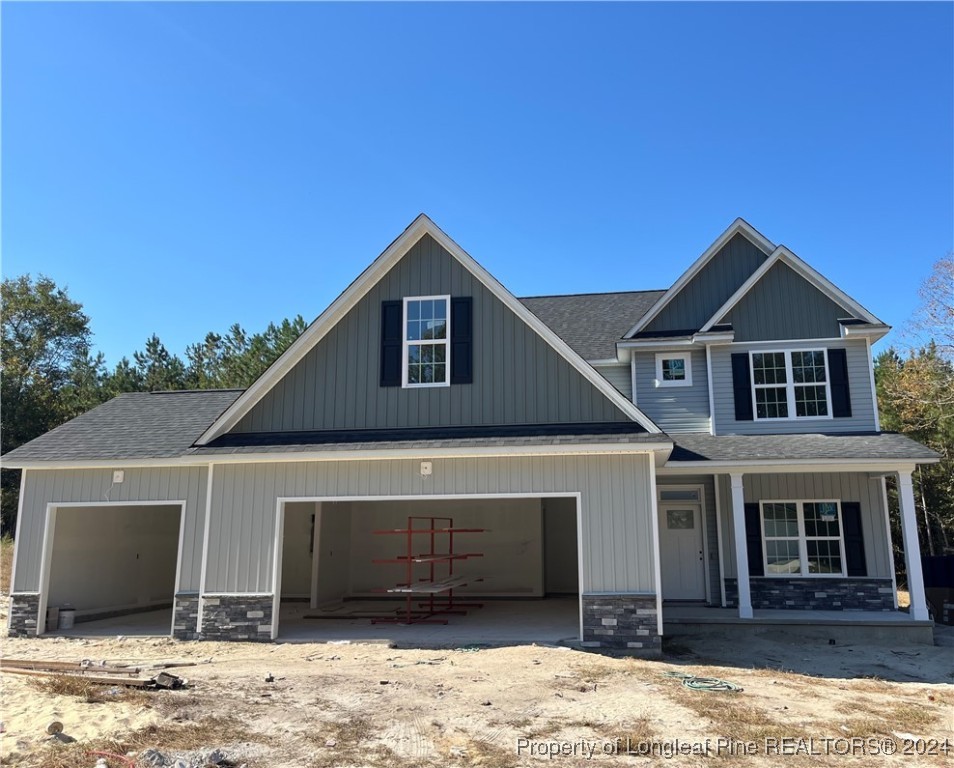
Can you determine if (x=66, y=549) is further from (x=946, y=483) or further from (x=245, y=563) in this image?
(x=946, y=483)

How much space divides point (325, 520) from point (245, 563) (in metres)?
5.26

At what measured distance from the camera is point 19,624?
12648mm

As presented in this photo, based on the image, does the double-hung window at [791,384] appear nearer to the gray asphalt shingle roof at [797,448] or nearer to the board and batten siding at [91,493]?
the gray asphalt shingle roof at [797,448]

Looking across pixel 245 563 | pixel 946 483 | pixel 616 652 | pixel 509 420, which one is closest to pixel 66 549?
pixel 245 563

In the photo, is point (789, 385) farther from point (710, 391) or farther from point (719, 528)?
point (719, 528)

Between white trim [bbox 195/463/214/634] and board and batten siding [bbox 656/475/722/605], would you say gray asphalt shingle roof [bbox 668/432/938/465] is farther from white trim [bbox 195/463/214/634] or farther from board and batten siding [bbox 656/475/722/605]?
white trim [bbox 195/463/214/634]

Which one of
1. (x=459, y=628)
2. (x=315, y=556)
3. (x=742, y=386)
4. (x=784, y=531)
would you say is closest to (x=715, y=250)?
(x=742, y=386)

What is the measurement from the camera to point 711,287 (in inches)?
620

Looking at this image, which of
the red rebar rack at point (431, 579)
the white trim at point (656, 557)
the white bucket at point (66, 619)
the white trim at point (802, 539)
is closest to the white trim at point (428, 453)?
the white trim at point (656, 557)

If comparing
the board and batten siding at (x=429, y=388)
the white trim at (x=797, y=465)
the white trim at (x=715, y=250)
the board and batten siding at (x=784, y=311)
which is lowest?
the white trim at (x=797, y=465)

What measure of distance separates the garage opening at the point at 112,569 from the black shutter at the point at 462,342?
6493mm

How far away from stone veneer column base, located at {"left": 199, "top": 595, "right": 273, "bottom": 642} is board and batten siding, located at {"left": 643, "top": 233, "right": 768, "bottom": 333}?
9.42 metres

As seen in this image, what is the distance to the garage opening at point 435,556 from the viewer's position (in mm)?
16453

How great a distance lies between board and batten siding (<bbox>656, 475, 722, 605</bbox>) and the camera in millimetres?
14414
